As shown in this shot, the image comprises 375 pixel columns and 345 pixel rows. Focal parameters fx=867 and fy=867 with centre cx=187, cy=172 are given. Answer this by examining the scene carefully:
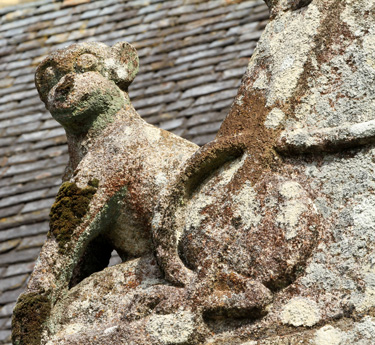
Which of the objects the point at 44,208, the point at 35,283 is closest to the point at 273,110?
the point at 35,283

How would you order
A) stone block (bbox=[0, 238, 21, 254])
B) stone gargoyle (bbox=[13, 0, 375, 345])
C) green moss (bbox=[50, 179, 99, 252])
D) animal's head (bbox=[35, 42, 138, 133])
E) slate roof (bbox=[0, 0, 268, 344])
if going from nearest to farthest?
stone gargoyle (bbox=[13, 0, 375, 345])
green moss (bbox=[50, 179, 99, 252])
animal's head (bbox=[35, 42, 138, 133])
stone block (bbox=[0, 238, 21, 254])
slate roof (bbox=[0, 0, 268, 344])

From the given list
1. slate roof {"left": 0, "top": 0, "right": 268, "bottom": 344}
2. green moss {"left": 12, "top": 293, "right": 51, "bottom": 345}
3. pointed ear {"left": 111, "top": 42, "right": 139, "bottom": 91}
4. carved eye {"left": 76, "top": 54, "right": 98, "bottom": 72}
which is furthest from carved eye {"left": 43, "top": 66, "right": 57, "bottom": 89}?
slate roof {"left": 0, "top": 0, "right": 268, "bottom": 344}

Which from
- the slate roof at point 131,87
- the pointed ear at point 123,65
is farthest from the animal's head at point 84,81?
the slate roof at point 131,87

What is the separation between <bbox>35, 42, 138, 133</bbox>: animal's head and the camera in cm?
298

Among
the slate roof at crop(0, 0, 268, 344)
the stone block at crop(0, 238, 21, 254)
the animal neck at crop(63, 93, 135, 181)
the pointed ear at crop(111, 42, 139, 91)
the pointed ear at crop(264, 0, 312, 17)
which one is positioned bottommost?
the stone block at crop(0, 238, 21, 254)

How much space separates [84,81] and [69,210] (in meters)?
0.46

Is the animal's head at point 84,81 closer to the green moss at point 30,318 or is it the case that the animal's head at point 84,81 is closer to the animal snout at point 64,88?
the animal snout at point 64,88

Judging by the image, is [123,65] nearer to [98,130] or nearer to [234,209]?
[98,130]

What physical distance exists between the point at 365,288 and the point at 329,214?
25cm

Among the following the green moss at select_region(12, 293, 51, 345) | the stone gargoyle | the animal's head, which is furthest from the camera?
the animal's head

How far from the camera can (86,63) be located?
3.07 metres

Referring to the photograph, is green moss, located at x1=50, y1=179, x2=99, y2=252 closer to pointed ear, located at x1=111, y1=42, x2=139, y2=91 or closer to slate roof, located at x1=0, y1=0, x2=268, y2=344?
pointed ear, located at x1=111, y1=42, x2=139, y2=91

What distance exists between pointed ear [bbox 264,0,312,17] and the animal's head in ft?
1.91

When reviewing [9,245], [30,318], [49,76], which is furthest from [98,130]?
[9,245]
